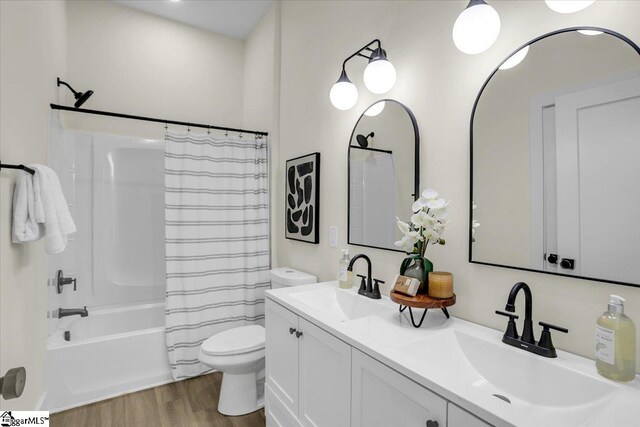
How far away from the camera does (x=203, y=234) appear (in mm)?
2529

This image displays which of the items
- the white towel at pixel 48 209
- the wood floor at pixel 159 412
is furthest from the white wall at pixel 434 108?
the white towel at pixel 48 209

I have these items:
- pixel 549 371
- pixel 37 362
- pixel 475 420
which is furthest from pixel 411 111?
pixel 37 362

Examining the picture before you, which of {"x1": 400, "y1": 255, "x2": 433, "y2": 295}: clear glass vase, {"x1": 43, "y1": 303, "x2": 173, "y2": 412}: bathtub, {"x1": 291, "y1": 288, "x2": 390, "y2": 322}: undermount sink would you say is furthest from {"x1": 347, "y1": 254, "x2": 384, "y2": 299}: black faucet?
{"x1": 43, "y1": 303, "x2": 173, "y2": 412}: bathtub

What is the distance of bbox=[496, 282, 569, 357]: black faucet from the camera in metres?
0.96

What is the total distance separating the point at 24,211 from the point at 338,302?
1.49 m

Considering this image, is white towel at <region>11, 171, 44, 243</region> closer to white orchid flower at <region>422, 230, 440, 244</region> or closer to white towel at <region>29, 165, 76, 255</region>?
white towel at <region>29, 165, 76, 255</region>

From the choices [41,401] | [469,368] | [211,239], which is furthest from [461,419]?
[41,401]

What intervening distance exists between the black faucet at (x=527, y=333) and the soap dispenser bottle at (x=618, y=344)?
10cm

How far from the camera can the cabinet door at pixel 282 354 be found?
1.46 m

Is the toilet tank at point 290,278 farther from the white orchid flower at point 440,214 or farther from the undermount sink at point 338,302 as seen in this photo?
the white orchid flower at point 440,214

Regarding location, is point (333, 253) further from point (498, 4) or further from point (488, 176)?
point (498, 4)

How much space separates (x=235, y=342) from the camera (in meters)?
A: 2.08

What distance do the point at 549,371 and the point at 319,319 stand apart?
74 centimetres

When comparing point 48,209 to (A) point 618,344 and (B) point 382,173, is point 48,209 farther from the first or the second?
(A) point 618,344
